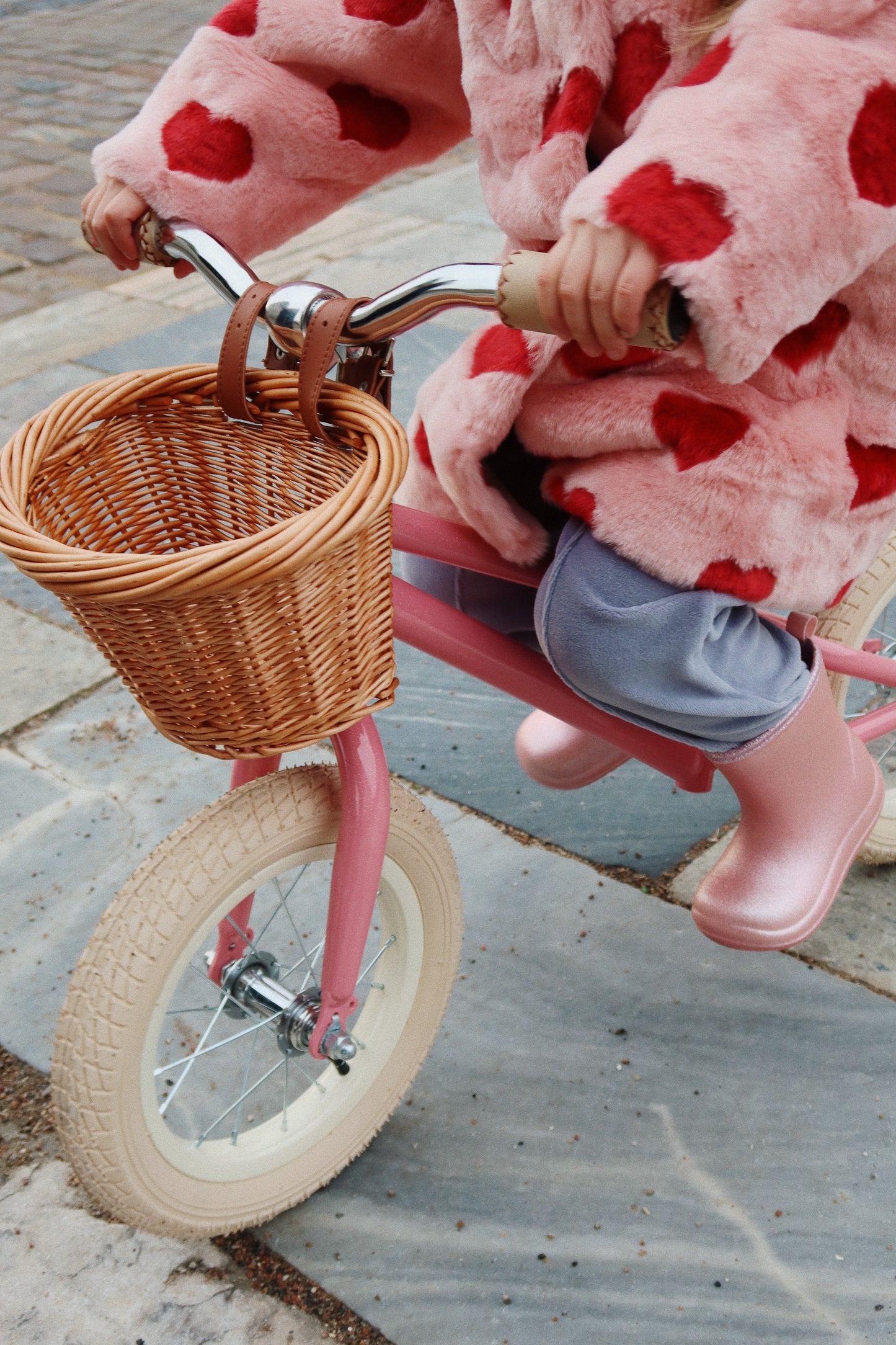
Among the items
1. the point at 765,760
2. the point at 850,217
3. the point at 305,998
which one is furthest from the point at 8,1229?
the point at 850,217

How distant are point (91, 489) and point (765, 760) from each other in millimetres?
825

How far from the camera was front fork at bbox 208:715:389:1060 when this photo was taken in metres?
1.38

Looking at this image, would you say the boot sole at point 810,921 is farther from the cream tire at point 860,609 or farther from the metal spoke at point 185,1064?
the metal spoke at point 185,1064

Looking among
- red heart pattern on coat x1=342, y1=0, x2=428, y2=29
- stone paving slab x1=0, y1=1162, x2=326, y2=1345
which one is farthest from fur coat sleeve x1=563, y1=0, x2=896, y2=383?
stone paving slab x1=0, y1=1162, x2=326, y2=1345

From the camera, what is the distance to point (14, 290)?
4.45 m

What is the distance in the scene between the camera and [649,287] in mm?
992

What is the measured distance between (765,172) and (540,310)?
22 centimetres

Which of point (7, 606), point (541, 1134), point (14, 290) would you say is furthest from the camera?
point (14, 290)

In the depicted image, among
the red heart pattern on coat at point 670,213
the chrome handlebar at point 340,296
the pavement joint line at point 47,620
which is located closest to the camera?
the red heart pattern on coat at point 670,213

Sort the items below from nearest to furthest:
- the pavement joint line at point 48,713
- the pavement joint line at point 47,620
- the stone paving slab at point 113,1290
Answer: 1. the stone paving slab at point 113,1290
2. the pavement joint line at point 48,713
3. the pavement joint line at point 47,620

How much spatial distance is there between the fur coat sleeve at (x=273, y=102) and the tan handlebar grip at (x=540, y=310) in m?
0.49

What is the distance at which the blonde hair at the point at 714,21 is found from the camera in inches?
44.3

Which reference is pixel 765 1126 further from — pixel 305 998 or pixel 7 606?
pixel 7 606

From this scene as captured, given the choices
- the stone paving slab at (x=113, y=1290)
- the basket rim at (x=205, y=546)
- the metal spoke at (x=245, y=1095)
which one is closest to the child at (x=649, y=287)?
the basket rim at (x=205, y=546)
